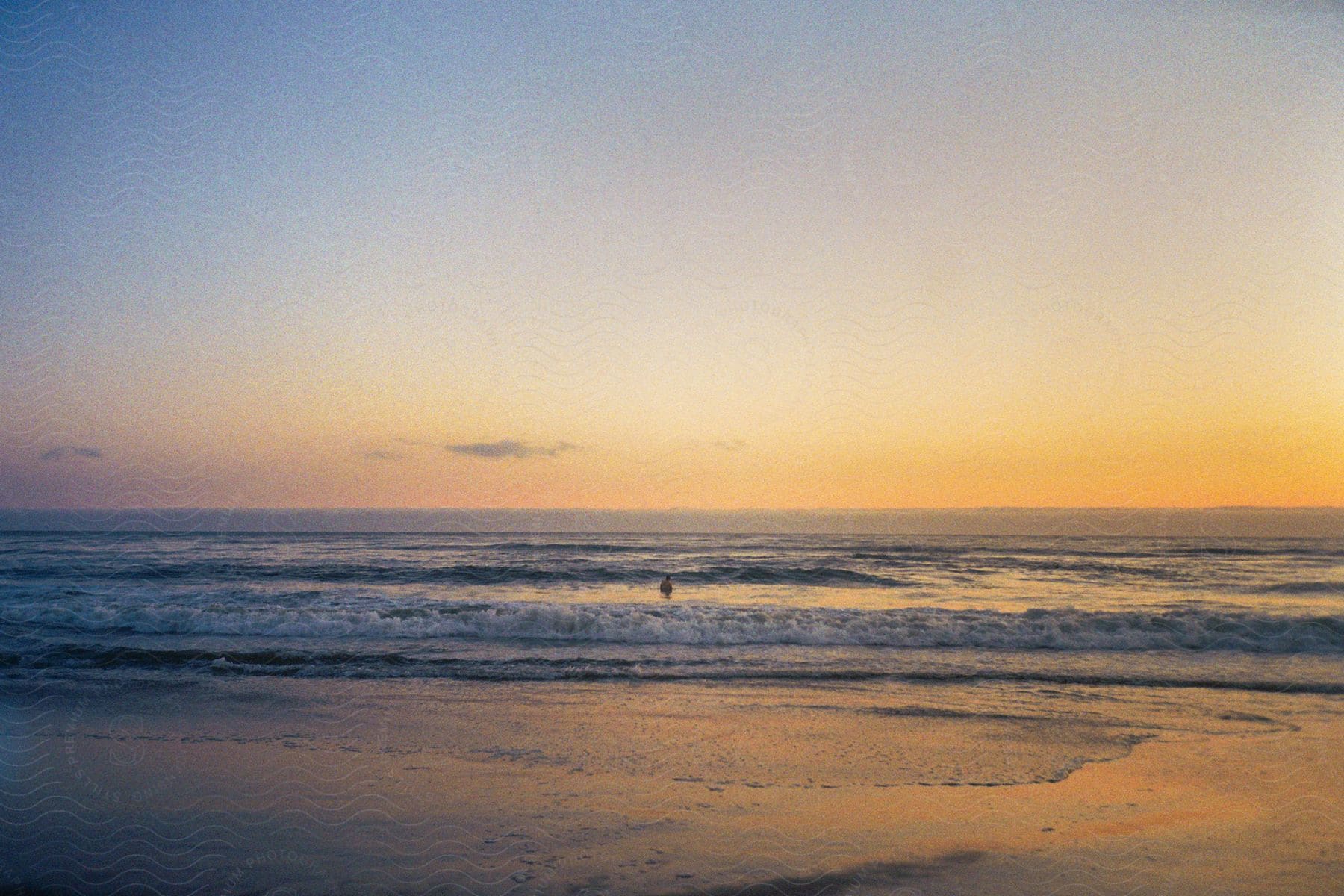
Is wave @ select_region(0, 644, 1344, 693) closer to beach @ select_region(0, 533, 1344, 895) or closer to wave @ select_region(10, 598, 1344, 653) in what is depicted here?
beach @ select_region(0, 533, 1344, 895)

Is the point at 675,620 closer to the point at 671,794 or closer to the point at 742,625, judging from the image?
the point at 742,625

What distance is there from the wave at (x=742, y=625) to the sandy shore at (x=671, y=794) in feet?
10.6

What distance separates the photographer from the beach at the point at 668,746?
11.3 feet

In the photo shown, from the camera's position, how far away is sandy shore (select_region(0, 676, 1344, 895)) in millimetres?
3346

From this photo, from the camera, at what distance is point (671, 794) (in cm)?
434

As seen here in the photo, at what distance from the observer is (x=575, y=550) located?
24562mm

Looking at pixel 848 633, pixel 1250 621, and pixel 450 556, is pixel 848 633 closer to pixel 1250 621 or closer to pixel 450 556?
pixel 1250 621

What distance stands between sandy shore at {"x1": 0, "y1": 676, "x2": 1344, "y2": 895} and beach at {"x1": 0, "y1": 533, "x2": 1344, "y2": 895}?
0.08 ft

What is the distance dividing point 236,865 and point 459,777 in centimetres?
144

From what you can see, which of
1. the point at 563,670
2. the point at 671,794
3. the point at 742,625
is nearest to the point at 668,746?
the point at 671,794

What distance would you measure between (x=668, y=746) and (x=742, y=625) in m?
5.58

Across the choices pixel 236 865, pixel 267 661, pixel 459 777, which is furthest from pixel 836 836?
pixel 267 661

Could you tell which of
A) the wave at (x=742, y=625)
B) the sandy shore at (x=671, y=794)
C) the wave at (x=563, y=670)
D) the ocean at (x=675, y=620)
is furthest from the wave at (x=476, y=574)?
the sandy shore at (x=671, y=794)

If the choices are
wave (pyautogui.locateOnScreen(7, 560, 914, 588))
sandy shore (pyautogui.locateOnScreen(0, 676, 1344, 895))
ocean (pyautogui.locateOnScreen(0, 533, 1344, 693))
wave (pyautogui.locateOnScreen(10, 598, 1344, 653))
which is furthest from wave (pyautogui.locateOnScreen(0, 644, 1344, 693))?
wave (pyautogui.locateOnScreen(7, 560, 914, 588))
